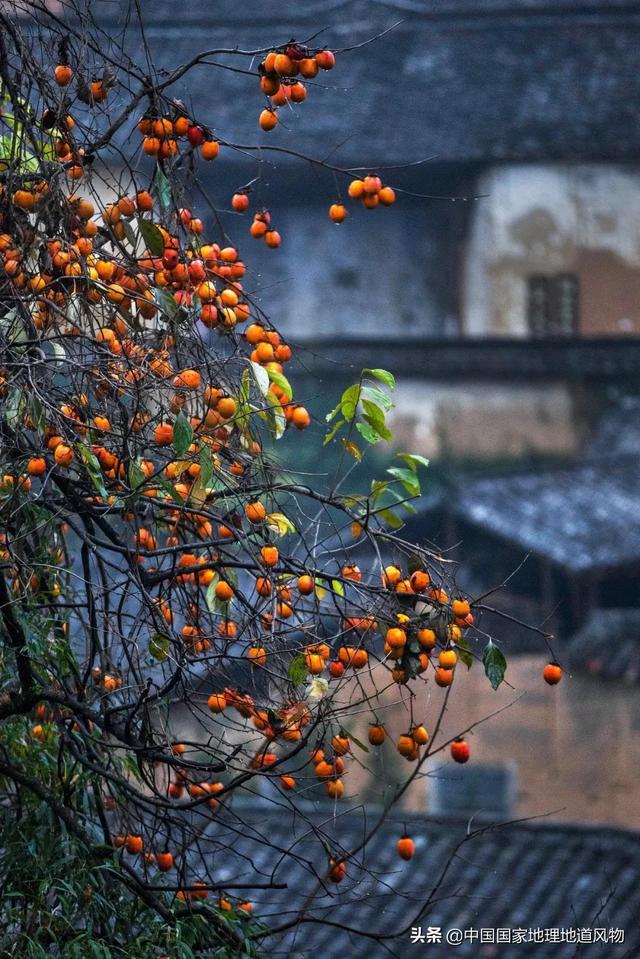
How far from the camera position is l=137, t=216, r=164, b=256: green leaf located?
9.57 ft

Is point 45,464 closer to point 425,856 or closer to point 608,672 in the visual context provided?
point 425,856

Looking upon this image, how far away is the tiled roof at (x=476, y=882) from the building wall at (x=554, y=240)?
23.6 feet

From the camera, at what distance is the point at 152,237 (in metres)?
2.93

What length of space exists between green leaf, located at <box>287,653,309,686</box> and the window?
12344 millimetres

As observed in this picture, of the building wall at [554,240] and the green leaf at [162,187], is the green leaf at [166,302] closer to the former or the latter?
the green leaf at [162,187]

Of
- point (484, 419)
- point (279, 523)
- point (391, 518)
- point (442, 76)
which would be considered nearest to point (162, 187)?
point (279, 523)

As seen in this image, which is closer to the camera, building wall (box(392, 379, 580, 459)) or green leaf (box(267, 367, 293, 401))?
green leaf (box(267, 367, 293, 401))

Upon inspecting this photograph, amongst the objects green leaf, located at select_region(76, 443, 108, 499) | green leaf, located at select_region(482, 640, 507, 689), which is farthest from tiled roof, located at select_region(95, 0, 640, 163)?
green leaf, located at select_region(76, 443, 108, 499)

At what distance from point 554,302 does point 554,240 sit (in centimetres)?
65

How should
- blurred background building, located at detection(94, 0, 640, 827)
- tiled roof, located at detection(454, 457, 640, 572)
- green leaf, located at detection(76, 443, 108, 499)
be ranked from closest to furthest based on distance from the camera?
green leaf, located at detection(76, 443, 108, 499)
tiled roof, located at detection(454, 457, 640, 572)
blurred background building, located at detection(94, 0, 640, 827)

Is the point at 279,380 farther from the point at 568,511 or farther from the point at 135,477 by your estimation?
the point at 568,511

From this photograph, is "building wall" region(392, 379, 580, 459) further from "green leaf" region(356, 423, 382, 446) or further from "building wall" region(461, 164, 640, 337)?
"green leaf" region(356, 423, 382, 446)

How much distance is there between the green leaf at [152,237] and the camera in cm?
292

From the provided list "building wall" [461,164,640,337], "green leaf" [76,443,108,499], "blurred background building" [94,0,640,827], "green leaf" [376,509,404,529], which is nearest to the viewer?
"green leaf" [76,443,108,499]
